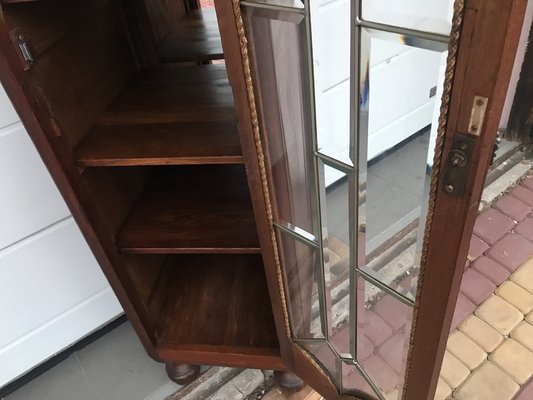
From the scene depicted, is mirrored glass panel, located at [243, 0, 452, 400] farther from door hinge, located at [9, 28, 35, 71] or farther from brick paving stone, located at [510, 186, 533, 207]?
brick paving stone, located at [510, 186, 533, 207]

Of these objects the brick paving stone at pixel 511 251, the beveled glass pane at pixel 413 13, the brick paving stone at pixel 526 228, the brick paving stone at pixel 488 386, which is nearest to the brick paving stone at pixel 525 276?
the brick paving stone at pixel 511 251

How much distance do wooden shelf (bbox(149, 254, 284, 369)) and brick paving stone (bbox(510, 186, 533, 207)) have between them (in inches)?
44.4

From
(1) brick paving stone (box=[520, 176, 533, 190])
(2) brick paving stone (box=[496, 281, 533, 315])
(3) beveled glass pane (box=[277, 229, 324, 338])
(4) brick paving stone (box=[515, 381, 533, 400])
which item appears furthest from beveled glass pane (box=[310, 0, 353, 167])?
(1) brick paving stone (box=[520, 176, 533, 190])

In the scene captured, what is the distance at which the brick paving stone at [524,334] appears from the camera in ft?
4.29

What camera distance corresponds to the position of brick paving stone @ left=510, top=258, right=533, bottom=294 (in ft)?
4.78

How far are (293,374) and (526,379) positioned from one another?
2.15 ft

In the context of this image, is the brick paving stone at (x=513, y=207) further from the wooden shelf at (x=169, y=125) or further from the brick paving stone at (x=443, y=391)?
the wooden shelf at (x=169, y=125)

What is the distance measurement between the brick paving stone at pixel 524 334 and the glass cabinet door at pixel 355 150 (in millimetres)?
629

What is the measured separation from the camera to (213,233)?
3.27ft

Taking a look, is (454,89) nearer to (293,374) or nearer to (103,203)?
(103,203)

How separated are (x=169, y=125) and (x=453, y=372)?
105 cm

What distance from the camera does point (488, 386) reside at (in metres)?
1.22

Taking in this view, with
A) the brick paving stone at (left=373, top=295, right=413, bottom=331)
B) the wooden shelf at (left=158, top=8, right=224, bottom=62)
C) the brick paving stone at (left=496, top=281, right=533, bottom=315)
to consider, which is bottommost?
the brick paving stone at (left=496, top=281, right=533, bottom=315)

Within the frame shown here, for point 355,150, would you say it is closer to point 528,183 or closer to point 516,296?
point 516,296
